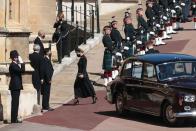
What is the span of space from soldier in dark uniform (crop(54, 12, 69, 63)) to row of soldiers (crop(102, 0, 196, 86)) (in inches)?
68.7

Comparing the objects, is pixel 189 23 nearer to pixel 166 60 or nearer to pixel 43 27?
pixel 43 27

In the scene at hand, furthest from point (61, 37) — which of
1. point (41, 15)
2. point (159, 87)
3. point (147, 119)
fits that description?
point (159, 87)

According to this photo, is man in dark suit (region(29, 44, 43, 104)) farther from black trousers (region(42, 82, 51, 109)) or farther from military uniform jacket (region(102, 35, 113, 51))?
military uniform jacket (region(102, 35, 113, 51))

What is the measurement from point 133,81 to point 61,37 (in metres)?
9.76

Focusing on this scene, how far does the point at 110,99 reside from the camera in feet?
62.4

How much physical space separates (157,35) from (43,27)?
493cm

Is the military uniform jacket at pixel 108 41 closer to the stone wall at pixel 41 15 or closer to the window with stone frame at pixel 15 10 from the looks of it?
the stone wall at pixel 41 15

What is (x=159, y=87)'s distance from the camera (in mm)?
16688

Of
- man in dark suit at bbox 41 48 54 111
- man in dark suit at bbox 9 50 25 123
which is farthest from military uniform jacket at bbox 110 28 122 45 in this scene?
man in dark suit at bbox 9 50 25 123

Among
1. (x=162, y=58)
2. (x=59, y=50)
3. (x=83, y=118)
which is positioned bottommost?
(x=83, y=118)

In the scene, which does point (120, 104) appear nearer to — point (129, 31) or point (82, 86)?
point (82, 86)

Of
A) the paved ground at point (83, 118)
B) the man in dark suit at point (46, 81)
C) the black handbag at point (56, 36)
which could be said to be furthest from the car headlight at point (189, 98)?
the black handbag at point (56, 36)

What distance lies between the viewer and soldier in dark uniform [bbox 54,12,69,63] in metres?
27.2

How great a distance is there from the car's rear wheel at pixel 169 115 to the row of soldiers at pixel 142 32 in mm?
5641
